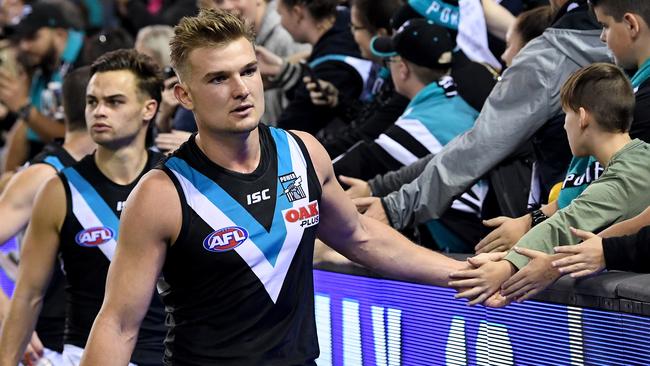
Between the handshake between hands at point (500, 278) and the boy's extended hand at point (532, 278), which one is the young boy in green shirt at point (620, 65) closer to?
the handshake between hands at point (500, 278)

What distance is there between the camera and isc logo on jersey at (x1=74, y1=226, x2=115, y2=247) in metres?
5.56

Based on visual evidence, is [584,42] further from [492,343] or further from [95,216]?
[95,216]

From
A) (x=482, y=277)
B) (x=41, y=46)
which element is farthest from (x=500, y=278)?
(x=41, y=46)

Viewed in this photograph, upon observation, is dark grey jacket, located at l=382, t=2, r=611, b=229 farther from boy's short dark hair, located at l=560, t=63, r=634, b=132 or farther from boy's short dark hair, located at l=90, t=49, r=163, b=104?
boy's short dark hair, located at l=90, t=49, r=163, b=104

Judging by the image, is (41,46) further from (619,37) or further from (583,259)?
(583,259)

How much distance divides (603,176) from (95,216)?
2.49m

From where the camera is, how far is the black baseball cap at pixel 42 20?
10.5 metres

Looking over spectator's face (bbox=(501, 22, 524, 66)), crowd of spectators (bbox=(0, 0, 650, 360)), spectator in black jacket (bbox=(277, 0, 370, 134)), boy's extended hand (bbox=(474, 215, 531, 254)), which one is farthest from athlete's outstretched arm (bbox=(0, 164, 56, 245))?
boy's extended hand (bbox=(474, 215, 531, 254))

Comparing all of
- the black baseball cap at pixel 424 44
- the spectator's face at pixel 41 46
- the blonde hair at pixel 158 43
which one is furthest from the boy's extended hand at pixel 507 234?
the spectator's face at pixel 41 46

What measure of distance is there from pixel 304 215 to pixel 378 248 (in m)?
0.48

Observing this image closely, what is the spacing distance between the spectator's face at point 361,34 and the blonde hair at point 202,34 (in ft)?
9.87

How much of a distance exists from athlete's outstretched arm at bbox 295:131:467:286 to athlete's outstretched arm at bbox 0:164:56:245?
7.77 feet

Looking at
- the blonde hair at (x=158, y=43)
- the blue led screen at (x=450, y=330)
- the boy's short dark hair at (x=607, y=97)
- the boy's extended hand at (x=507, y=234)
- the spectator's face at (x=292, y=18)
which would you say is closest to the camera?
the blue led screen at (x=450, y=330)

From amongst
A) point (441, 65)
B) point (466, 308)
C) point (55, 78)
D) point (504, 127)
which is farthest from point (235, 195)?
point (55, 78)
